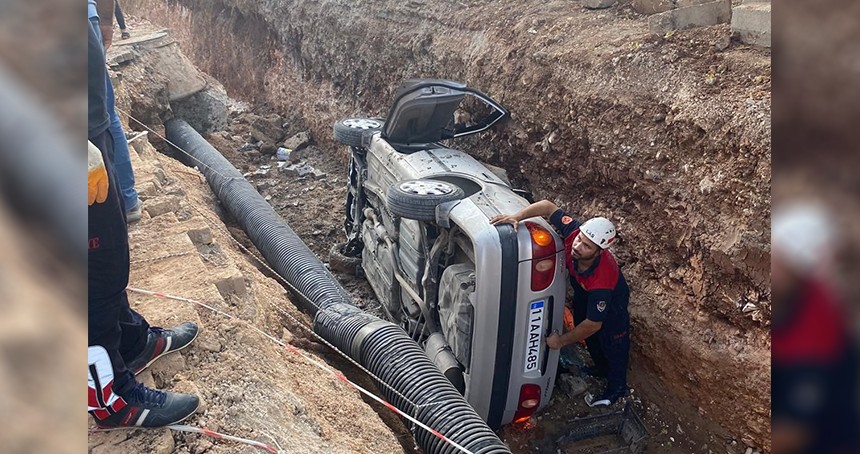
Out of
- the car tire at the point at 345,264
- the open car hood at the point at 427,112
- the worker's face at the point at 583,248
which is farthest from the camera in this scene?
the car tire at the point at 345,264

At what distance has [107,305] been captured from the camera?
2330mm

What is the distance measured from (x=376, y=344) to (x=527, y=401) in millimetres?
1084

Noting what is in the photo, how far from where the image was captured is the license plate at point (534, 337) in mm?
4105

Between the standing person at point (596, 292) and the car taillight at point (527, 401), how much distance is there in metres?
0.36

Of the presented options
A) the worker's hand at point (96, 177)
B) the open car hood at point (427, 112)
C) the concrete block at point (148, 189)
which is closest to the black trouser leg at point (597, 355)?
the open car hood at point (427, 112)

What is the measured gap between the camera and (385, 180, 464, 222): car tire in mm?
4402

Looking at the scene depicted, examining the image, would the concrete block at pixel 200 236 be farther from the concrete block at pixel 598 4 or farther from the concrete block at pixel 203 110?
the concrete block at pixel 203 110


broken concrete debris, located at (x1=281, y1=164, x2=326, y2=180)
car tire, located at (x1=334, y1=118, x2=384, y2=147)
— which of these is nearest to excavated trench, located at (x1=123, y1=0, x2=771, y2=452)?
car tire, located at (x1=334, y1=118, x2=384, y2=147)

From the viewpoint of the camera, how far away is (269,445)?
262 centimetres

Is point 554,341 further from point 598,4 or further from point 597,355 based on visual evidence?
point 598,4

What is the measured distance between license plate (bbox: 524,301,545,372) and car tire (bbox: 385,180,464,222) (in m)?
0.92

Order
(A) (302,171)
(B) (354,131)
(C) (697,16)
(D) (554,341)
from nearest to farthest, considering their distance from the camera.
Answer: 1. (D) (554,341)
2. (C) (697,16)
3. (B) (354,131)
4. (A) (302,171)
